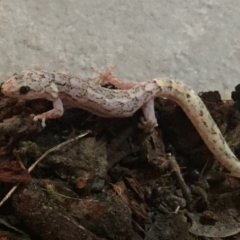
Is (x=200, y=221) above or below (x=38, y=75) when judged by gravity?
below

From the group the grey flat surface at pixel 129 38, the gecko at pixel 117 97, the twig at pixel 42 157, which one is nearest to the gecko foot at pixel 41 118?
the gecko at pixel 117 97

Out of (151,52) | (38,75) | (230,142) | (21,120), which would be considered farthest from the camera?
(151,52)

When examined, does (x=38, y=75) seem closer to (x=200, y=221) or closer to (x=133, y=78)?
(x=133, y=78)

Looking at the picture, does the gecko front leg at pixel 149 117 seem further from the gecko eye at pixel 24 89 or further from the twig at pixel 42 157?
the gecko eye at pixel 24 89

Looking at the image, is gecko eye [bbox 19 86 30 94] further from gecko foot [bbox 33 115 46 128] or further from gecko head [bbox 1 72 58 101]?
gecko foot [bbox 33 115 46 128]

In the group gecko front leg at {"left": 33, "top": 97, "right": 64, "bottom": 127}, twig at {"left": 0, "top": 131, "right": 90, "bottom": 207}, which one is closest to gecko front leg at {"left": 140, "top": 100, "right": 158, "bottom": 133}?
twig at {"left": 0, "top": 131, "right": 90, "bottom": 207}

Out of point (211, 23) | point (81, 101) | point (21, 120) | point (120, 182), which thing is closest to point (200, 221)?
point (120, 182)

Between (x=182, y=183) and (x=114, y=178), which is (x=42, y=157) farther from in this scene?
(x=182, y=183)

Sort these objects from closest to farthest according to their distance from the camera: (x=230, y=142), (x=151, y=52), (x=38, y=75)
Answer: (x=38, y=75)
(x=230, y=142)
(x=151, y=52)
